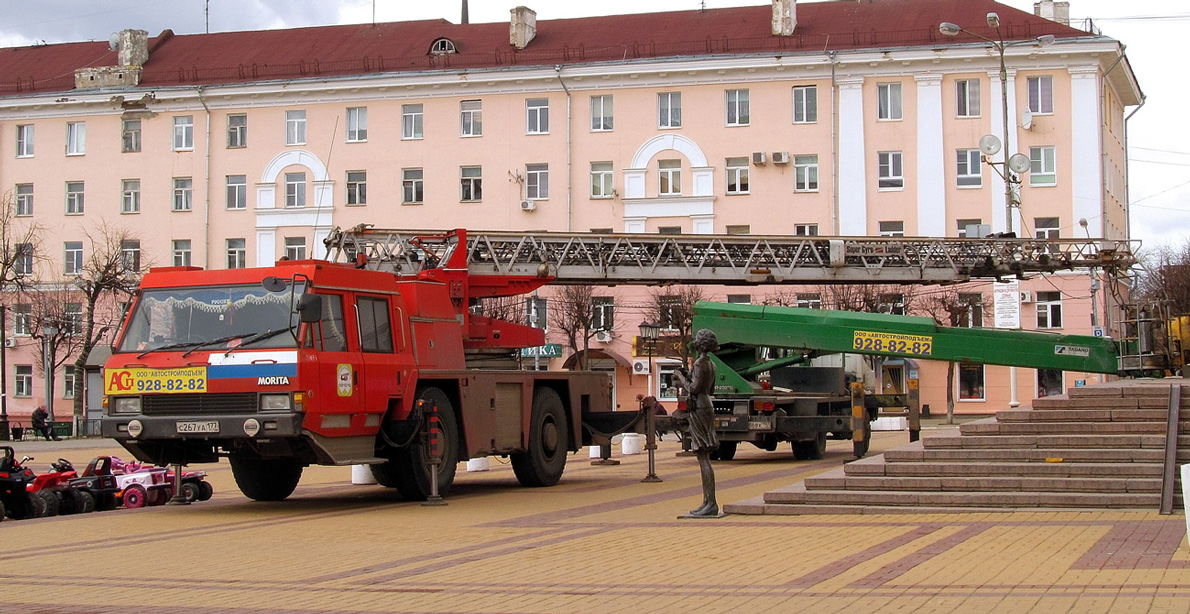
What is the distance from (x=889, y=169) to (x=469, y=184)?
52.3 ft

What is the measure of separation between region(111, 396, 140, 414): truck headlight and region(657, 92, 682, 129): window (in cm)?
3901

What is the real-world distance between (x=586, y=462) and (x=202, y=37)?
4046cm

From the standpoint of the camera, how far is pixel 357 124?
2179 inches

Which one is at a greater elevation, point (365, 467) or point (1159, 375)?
point (1159, 375)

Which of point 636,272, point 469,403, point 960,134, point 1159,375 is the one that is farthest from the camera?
point 960,134

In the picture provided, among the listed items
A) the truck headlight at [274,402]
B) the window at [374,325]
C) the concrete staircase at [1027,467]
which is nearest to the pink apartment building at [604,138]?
the window at [374,325]

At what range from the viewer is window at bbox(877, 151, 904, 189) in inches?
2026

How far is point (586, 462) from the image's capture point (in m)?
27.2

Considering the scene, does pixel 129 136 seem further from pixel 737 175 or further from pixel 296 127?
pixel 737 175

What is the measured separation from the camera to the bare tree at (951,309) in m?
50.4

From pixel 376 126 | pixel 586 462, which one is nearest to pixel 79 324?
pixel 376 126

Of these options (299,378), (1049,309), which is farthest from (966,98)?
(299,378)

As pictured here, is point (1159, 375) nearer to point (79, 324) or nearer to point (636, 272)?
point (636, 272)

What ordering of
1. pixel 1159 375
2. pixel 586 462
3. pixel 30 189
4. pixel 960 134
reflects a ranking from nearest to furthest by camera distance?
1. pixel 1159 375
2. pixel 586 462
3. pixel 960 134
4. pixel 30 189
